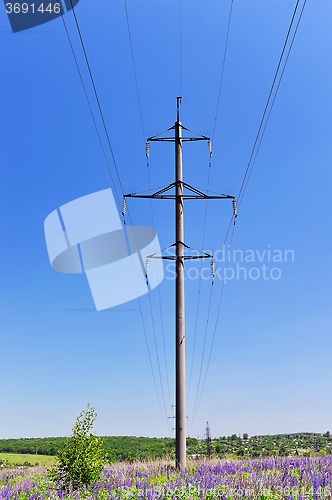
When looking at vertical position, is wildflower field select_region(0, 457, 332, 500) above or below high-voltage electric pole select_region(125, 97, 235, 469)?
below

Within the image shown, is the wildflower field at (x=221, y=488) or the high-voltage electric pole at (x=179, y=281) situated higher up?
the high-voltage electric pole at (x=179, y=281)

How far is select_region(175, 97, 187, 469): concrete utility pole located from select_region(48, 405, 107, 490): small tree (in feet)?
11.8

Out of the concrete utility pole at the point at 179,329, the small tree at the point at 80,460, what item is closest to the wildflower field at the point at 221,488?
the small tree at the point at 80,460

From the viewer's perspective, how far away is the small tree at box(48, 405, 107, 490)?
34.4 feet

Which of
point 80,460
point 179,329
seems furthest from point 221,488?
point 179,329

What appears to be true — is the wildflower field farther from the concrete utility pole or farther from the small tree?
the concrete utility pole

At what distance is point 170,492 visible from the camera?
25.6ft

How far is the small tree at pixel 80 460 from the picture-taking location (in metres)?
10.5

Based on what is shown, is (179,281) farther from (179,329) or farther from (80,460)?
(80,460)

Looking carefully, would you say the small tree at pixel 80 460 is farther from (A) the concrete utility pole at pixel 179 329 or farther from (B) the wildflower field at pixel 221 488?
(A) the concrete utility pole at pixel 179 329

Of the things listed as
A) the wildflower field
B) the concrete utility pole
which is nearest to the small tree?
the wildflower field

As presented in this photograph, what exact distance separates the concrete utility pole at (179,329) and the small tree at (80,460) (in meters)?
3.60

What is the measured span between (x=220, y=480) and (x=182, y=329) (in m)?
6.65

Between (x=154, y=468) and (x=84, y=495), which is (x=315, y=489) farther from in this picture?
(x=154, y=468)
